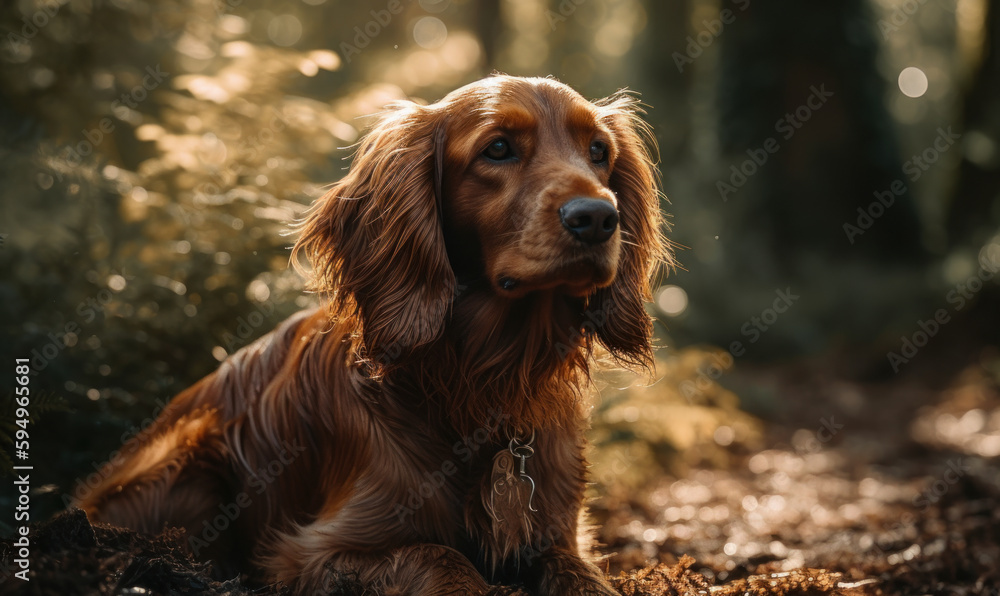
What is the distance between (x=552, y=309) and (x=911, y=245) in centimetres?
831

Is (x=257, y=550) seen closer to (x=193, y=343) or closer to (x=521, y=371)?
(x=521, y=371)

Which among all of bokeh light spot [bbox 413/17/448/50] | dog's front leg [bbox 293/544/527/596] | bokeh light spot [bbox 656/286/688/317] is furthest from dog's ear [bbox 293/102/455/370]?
bokeh light spot [bbox 413/17/448/50]

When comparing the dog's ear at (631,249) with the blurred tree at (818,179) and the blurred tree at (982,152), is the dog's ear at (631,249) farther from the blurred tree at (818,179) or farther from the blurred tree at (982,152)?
the blurred tree at (982,152)

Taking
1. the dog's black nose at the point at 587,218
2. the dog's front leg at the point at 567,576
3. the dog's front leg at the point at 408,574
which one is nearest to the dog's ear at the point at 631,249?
the dog's black nose at the point at 587,218

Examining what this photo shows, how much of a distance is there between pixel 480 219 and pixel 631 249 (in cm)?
72

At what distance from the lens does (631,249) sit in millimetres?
3176

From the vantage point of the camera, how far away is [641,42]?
15883 mm

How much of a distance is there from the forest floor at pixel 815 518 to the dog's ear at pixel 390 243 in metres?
0.89

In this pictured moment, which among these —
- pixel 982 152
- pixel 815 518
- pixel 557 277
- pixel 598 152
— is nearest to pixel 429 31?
pixel 982 152

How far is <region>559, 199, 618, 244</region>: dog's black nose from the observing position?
248 centimetres

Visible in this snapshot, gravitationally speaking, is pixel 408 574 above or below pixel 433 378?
below

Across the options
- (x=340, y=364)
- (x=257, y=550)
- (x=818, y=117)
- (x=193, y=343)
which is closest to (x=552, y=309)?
(x=340, y=364)

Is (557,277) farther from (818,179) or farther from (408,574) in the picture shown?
(818,179)

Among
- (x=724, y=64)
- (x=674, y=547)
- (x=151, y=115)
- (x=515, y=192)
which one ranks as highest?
(x=724, y=64)
